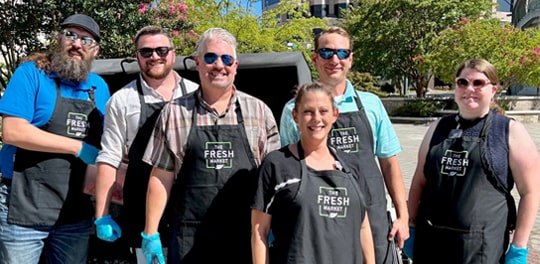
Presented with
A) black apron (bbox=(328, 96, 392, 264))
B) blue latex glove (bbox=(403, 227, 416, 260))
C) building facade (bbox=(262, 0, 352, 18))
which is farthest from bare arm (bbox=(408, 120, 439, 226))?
building facade (bbox=(262, 0, 352, 18))

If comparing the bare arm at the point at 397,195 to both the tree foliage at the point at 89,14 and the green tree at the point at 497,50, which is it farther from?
the green tree at the point at 497,50

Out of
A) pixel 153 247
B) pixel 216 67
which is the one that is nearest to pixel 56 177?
pixel 153 247

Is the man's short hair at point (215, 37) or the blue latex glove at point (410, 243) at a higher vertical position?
the man's short hair at point (215, 37)

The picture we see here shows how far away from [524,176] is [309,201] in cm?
117

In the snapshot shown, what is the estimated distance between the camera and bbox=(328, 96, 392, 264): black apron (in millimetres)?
2424

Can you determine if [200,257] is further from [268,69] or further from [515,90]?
[515,90]

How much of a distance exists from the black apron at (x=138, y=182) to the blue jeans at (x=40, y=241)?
0.29 meters

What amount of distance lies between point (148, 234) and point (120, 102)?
736 mm

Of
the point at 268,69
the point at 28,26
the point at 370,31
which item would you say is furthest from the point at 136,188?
the point at 370,31

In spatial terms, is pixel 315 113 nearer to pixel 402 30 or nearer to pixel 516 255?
pixel 516 255

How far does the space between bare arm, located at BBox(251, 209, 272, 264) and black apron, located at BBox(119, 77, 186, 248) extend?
58 centimetres

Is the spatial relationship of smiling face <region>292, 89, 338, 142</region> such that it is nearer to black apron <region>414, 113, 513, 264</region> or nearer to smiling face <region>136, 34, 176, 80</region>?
black apron <region>414, 113, 513, 264</region>

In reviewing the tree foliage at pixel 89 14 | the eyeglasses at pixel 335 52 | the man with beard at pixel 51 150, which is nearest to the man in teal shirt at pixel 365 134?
the eyeglasses at pixel 335 52

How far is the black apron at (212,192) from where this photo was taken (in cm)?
222
